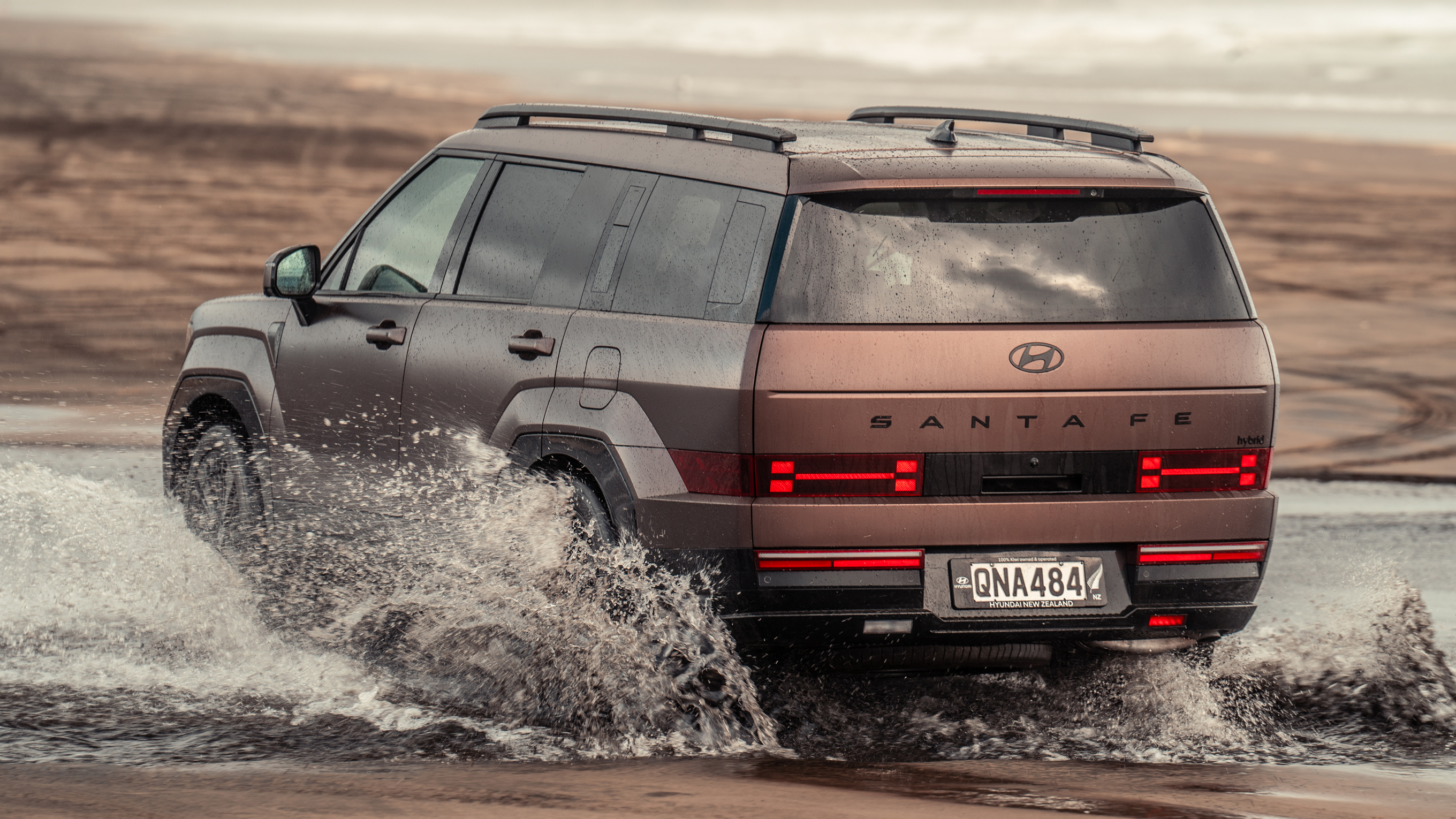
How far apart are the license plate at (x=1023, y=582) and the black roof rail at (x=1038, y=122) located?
55.2 inches

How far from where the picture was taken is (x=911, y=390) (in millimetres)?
5172

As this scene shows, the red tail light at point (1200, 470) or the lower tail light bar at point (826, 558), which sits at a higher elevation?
the red tail light at point (1200, 470)

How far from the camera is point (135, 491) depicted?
8492 millimetres

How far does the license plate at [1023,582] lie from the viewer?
17.3 feet

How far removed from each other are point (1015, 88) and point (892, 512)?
59.4 meters

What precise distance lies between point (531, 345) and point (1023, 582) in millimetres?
1585

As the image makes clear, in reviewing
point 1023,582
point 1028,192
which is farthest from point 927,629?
point 1028,192

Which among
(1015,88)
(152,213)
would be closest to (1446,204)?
(152,213)

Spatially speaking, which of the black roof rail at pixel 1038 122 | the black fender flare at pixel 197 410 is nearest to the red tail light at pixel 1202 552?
the black roof rail at pixel 1038 122

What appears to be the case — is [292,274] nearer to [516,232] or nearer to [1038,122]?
[516,232]

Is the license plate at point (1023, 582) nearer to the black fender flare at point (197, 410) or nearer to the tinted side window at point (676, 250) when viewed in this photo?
the tinted side window at point (676, 250)

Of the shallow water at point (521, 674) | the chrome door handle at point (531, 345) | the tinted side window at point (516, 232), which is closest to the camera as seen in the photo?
the shallow water at point (521, 674)

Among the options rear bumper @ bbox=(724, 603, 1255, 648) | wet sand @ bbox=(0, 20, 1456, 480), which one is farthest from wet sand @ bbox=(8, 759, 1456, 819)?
wet sand @ bbox=(0, 20, 1456, 480)

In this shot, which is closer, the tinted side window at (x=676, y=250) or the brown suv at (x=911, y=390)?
the brown suv at (x=911, y=390)
